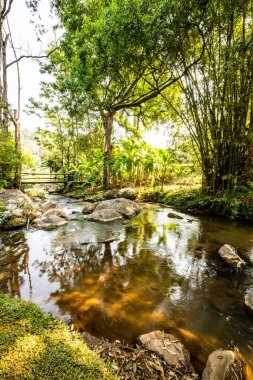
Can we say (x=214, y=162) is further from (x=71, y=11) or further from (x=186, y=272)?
(x=71, y=11)

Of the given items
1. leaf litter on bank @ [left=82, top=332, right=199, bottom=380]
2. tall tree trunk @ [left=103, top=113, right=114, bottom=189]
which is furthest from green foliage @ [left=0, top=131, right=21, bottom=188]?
leaf litter on bank @ [left=82, top=332, right=199, bottom=380]

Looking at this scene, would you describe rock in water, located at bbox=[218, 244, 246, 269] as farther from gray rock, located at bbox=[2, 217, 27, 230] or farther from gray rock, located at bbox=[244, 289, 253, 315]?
gray rock, located at bbox=[2, 217, 27, 230]

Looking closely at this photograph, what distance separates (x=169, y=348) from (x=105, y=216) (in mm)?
4482

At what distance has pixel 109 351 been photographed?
1.70m

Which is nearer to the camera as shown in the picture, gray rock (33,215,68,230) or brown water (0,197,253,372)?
brown water (0,197,253,372)

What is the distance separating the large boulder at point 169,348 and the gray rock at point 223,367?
0.50 feet

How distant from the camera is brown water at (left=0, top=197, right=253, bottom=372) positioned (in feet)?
6.81

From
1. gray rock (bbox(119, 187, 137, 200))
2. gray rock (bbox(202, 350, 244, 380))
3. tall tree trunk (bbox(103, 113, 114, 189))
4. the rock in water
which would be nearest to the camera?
gray rock (bbox(202, 350, 244, 380))

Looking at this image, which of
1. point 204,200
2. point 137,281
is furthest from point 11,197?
point 204,200

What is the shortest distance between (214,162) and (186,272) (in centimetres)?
409

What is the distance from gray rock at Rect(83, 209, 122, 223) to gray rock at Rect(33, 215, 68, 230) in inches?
30.3

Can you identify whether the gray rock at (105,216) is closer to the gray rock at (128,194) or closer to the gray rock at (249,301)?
the gray rock at (128,194)

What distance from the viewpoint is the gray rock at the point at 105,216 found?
5922 mm

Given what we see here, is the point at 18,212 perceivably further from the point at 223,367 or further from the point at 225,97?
Answer: the point at 225,97
